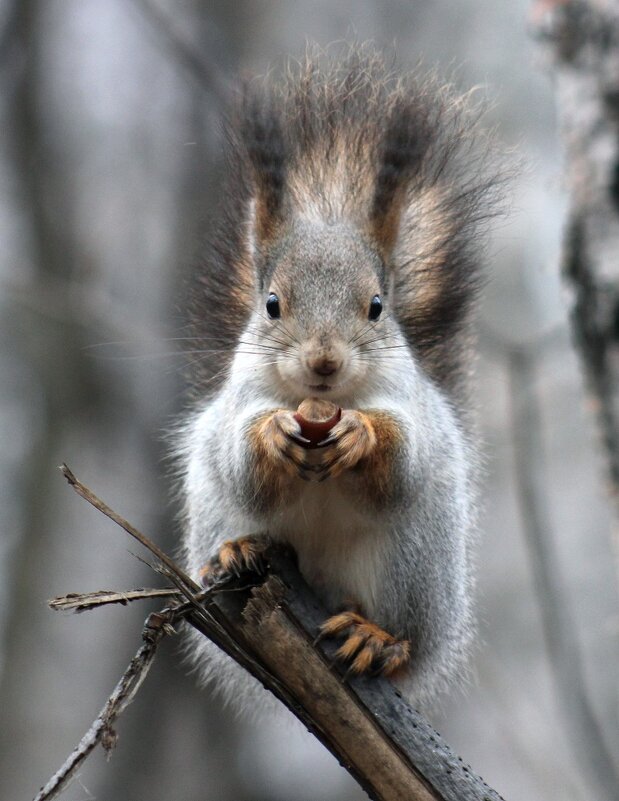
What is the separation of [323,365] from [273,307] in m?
0.27

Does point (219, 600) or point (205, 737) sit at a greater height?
point (219, 600)

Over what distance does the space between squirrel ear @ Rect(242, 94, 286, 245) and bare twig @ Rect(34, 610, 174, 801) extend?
1090 mm

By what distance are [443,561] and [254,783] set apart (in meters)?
3.91

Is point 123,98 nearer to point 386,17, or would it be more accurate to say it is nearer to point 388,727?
point 386,17

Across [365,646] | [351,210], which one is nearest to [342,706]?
[365,646]

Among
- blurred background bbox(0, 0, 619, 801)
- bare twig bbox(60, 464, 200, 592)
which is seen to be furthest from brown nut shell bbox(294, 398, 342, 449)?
blurred background bbox(0, 0, 619, 801)

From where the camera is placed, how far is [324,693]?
6.07 feet

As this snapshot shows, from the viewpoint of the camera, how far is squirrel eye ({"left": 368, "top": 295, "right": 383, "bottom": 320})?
89.7 inches

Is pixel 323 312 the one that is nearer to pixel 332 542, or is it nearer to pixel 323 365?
pixel 323 365

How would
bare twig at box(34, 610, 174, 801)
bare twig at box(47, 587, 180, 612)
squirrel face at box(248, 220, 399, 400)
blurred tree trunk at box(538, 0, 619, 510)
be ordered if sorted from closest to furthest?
bare twig at box(34, 610, 174, 801) < bare twig at box(47, 587, 180, 612) < squirrel face at box(248, 220, 399, 400) < blurred tree trunk at box(538, 0, 619, 510)

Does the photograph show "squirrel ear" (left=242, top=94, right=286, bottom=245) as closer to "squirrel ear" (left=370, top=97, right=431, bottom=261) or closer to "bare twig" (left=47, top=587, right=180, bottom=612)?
"squirrel ear" (left=370, top=97, right=431, bottom=261)

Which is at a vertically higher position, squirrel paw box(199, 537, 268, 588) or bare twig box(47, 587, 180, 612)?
bare twig box(47, 587, 180, 612)

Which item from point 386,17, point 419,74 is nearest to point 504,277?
point 386,17

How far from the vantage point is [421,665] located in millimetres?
2479
